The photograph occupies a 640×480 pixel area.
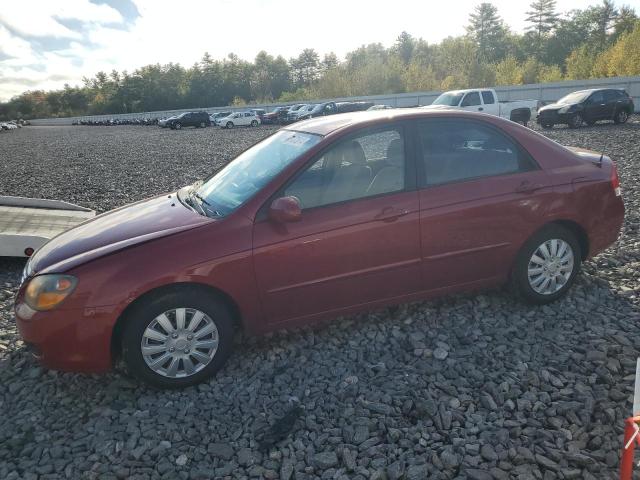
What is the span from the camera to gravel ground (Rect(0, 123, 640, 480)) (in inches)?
102

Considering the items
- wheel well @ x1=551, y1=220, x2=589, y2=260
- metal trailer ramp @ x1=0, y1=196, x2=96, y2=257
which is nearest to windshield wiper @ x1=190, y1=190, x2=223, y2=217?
metal trailer ramp @ x1=0, y1=196, x2=96, y2=257

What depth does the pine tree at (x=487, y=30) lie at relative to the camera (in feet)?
268

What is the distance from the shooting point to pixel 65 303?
3.00m

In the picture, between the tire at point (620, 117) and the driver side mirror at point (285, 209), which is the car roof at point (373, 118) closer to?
the driver side mirror at point (285, 209)

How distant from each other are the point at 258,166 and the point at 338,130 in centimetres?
69

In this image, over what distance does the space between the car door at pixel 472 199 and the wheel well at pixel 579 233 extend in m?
0.31

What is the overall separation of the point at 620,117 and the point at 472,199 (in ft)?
64.3

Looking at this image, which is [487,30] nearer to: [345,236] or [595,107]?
[595,107]

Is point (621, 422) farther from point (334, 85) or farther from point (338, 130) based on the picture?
point (334, 85)

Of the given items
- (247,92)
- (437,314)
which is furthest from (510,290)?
(247,92)

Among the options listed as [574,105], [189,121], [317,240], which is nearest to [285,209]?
[317,240]

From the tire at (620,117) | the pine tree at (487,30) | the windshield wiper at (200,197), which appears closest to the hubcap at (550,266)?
the windshield wiper at (200,197)

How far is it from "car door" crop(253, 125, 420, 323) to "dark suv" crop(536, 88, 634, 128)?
59.4ft

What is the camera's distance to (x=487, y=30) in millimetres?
83375
